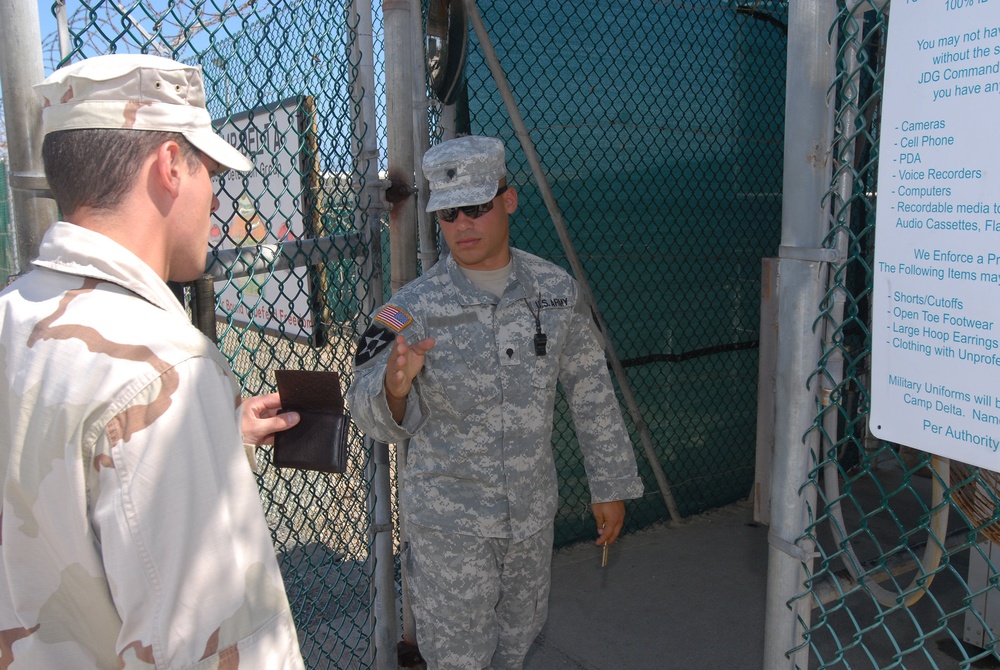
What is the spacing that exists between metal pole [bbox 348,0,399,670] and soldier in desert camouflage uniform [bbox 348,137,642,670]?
0.19 meters

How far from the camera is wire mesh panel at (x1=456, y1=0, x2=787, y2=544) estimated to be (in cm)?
392

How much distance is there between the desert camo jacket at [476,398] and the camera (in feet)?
7.43

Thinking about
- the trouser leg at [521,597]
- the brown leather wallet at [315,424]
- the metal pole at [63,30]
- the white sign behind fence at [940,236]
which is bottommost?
the trouser leg at [521,597]

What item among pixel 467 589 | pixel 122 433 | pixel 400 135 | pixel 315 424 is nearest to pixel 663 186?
pixel 400 135

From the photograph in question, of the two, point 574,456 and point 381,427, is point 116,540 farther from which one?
point 574,456

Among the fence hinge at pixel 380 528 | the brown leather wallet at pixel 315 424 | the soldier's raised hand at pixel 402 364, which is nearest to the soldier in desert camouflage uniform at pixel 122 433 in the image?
the brown leather wallet at pixel 315 424

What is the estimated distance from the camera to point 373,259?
2.54m

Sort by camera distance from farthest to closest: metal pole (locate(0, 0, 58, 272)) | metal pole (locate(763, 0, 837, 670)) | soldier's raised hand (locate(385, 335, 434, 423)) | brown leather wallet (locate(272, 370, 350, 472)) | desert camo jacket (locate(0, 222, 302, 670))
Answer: soldier's raised hand (locate(385, 335, 434, 423))
brown leather wallet (locate(272, 370, 350, 472))
metal pole (locate(763, 0, 837, 670))
metal pole (locate(0, 0, 58, 272))
desert camo jacket (locate(0, 222, 302, 670))

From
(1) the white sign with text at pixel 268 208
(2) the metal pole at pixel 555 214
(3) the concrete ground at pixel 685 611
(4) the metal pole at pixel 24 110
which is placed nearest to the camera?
(4) the metal pole at pixel 24 110

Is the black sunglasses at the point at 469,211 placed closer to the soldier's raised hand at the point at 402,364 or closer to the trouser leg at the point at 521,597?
the soldier's raised hand at the point at 402,364

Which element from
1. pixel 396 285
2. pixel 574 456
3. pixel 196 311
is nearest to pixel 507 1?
pixel 396 285

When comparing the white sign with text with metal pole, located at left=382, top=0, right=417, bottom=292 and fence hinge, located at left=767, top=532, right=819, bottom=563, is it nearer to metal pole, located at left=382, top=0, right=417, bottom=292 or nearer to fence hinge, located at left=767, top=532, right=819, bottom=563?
metal pole, located at left=382, top=0, right=417, bottom=292

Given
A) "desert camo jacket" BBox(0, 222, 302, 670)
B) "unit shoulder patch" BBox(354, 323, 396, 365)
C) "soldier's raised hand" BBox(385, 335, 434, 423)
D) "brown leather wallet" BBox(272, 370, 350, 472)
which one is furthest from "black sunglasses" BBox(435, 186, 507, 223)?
"desert camo jacket" BBox(0, 222, 302, 670)

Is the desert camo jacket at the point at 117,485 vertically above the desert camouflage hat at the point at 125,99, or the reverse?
the desert camouflage hat at the point at 125,99
